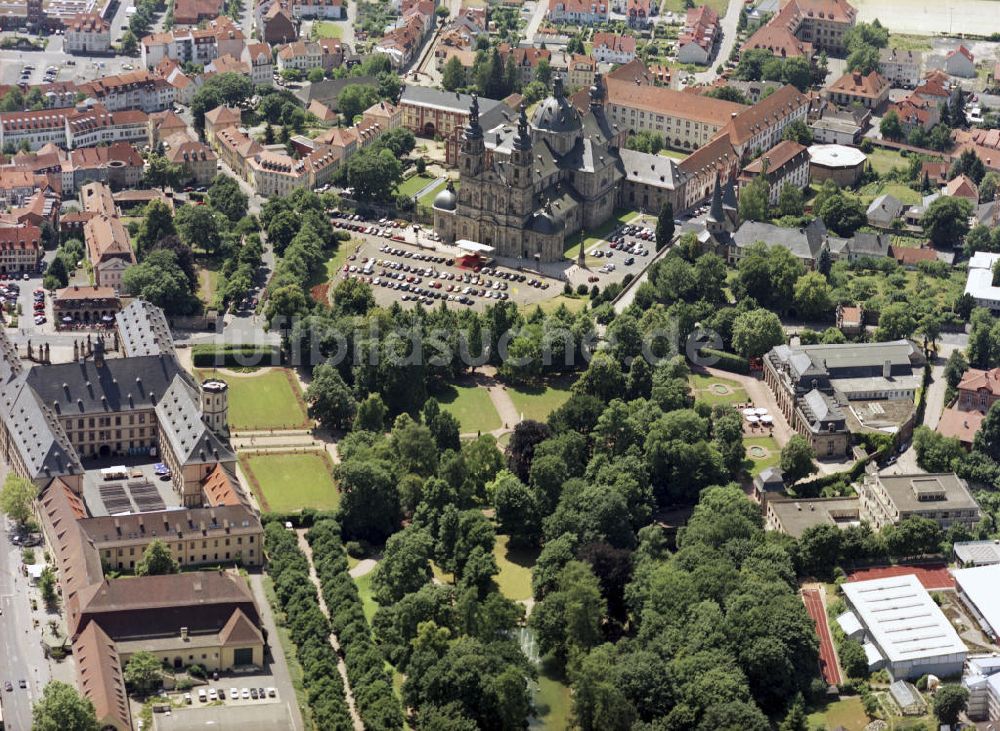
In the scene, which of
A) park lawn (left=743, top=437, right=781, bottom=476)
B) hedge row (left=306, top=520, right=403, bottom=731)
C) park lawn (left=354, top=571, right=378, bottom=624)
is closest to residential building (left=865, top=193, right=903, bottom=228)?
park lawn (left=743, top=437, right=781, bottom=476)

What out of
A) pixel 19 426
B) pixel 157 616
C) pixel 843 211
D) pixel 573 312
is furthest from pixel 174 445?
pixel 843 211

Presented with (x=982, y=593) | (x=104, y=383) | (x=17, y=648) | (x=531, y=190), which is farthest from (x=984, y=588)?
(x=531, y=190)

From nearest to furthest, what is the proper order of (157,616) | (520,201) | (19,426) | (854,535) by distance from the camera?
1. (157,616)
2. (854,535)
3. (19,426)
4. (520,201)

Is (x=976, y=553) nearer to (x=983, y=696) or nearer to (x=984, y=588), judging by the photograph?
(x=984, y=588)

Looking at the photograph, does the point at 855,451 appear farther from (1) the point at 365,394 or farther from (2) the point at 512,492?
(1) the point at 365,394

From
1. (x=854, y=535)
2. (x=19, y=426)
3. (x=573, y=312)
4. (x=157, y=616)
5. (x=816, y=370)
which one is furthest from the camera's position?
(x=573, y=312)

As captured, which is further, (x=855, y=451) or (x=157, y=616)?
(x=855, y=451)

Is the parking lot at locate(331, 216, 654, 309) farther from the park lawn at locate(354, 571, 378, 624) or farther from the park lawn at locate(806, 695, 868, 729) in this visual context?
the park lawn at locate(806, 695, 868, 729)
